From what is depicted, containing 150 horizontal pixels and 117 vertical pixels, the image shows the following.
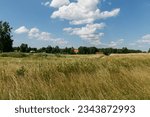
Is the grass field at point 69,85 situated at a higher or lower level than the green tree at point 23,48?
lower

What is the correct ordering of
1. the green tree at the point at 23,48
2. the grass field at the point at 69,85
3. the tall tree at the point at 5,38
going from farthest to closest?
the green tree at the point at 23,48
the tall tree at the point at 5,38
the grass field at the point at 69,85

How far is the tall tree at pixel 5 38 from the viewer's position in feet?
304

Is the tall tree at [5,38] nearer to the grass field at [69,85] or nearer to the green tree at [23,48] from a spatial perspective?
the green tree at [23,48]

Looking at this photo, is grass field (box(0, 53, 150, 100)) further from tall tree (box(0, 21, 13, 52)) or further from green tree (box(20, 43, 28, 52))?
green tree (box(20, 43, 28, 52))

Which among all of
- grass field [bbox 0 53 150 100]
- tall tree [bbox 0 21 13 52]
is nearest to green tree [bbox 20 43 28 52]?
tall tree [bbox 0 21 13 52]

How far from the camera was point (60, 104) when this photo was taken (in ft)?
14.7

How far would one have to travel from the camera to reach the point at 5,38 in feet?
309

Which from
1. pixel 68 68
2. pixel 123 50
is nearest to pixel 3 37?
pixel 123 50

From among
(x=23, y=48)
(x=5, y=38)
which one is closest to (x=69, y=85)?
(x=5, y=38)

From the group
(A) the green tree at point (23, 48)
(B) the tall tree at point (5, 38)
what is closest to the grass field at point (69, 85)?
(B) the tall tree at point (5, 38)

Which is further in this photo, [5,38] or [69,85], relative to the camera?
[5,38]

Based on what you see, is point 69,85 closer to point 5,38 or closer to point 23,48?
point 5,38

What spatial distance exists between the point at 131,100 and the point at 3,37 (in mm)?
94240

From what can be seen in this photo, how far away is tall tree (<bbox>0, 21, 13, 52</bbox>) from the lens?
9269 cm
